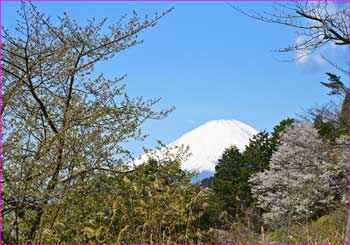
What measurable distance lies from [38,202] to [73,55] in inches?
104

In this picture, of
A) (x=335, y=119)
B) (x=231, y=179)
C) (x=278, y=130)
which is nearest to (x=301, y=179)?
(x=278, y=130)

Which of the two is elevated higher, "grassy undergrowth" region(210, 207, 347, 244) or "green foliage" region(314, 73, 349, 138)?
"green foliage" region(314, 73, 349, 138)

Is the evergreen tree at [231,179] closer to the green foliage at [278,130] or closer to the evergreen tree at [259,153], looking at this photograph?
the evergreen tree at [259,153]

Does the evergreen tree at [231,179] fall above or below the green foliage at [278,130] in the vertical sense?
below

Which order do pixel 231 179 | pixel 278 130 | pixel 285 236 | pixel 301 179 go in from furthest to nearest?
1. pixel 231 179
2. pixel 278 130
3. pixel 301 179
4. pixel 285 236

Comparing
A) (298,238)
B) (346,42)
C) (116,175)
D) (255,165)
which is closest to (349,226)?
(298,238)

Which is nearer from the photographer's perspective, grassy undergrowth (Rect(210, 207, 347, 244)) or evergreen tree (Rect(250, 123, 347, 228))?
grassy undergrowth (Rect(210, 207, 347, 244))

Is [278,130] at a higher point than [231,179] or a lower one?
higher

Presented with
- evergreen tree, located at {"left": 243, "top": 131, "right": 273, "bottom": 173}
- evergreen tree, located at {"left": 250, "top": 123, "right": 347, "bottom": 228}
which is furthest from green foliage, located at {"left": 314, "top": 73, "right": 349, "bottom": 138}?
evergreen tree, located at {"left": 243, "top": 131, "right": 273, "bottom": 173}

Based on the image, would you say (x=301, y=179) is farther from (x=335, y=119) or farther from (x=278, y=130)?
(x=335, y=119)

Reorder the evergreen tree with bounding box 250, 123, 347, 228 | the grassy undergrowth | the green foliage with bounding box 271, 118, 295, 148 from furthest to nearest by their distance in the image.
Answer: the green foliage with bounding box 271, 118, 295, 148 < the evergreen tree with bounding box 250, 123, 347, 228 < the grassy undergrowth

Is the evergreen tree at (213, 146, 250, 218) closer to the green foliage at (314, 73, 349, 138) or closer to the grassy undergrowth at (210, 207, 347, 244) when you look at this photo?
the green foliage at (314, 73, 349, 138)

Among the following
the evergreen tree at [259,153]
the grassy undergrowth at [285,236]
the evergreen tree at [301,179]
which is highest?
the evergreen tree at [259,153]

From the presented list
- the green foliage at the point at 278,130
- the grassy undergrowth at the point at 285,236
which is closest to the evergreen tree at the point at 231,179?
the green foliage at the point at 278,130
